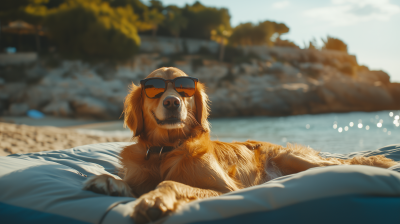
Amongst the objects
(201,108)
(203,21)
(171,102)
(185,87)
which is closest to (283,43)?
(203,21)

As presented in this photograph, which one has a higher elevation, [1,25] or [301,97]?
[1,25]

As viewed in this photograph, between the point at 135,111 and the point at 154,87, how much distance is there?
0.33 m

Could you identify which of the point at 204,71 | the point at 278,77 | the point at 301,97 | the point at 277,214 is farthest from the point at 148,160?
the point at 278,77

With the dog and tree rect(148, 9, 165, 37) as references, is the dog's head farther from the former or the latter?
tree rect(148, 9, 165, 37)

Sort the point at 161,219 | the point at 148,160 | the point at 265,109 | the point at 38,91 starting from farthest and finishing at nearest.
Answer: the point at 265,109, the point at 38,91, the point at 148,160, the point at 161,219

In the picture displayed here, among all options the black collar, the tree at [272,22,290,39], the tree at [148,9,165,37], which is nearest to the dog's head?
the black collar

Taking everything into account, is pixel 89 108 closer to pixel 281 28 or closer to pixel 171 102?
pixel 171 102

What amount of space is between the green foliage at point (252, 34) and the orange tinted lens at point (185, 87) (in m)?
34.5

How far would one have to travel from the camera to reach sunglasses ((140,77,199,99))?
8.13ft

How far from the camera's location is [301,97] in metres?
25.3

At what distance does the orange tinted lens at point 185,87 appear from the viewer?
249 cm

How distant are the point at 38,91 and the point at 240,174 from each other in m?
22.9

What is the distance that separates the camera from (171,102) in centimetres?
233

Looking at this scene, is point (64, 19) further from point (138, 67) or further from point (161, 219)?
point (161, 219)
